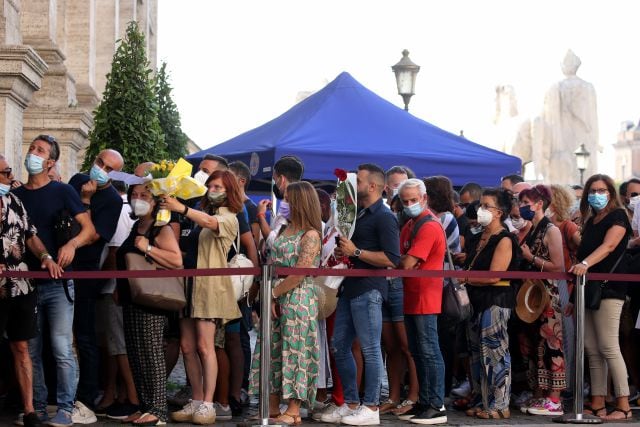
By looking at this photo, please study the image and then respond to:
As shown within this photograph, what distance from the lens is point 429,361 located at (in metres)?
10.4

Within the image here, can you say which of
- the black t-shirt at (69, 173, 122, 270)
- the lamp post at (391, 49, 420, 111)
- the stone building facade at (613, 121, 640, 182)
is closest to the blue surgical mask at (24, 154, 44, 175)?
the black t-shirt at (69, 173, 122, 270)

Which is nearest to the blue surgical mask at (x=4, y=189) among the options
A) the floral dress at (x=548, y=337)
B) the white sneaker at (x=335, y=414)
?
the white sneaker at (x=335, y=414)

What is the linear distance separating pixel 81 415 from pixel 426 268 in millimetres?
2866

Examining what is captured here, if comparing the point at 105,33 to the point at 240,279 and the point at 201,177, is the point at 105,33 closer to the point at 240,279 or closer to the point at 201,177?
the point at 201,177

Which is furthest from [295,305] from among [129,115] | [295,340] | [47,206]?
[129,115]

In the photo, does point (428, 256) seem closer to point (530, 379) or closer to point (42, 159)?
point (530, 379)

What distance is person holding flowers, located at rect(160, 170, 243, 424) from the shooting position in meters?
9.94

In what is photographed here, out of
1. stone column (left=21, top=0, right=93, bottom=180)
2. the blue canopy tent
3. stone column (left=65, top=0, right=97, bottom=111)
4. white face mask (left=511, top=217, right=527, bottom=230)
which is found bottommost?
white face mask (left=511, top=217, right=527, bottom=230)

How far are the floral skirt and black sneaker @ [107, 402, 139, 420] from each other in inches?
40.2

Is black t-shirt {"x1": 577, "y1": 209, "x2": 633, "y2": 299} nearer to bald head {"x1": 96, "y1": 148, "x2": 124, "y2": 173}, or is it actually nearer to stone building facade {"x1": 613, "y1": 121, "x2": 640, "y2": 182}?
bald head {"x1": 96, "y1": 148, "x2": 124, "y2": 173}

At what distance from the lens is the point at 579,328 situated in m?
10.6

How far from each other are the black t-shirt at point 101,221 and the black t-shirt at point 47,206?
36 centimetres

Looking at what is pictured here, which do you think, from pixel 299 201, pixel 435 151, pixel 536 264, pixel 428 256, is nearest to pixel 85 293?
pixel 299 201

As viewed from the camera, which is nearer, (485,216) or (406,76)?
(485,216)
